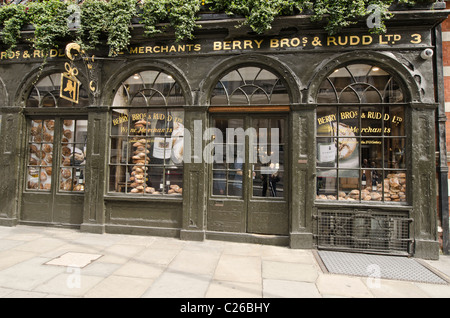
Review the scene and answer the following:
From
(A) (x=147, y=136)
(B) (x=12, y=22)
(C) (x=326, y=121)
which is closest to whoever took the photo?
(C) (x=326, y=121)

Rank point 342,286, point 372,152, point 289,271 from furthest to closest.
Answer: point 372,152 → point 289,271 → point 342,286

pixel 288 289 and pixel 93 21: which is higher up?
pixel 93 21

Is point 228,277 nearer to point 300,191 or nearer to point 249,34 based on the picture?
point 300,191

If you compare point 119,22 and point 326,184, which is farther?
point 119,22

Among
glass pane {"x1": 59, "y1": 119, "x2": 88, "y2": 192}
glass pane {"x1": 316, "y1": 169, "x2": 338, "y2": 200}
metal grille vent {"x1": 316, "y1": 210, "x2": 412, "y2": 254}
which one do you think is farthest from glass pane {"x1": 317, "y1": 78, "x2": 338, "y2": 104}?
glass pane {"x1": 59, "y1": 119, "x2": 88, "y2": 192}

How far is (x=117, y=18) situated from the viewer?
573cm

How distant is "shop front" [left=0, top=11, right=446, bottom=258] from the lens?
17.3 ft

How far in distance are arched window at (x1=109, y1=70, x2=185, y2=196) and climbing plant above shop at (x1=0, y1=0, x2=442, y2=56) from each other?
1.04 m

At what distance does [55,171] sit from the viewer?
257 inches

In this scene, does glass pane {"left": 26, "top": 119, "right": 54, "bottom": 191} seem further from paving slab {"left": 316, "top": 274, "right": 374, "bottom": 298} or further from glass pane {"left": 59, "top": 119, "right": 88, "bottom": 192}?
paving slab {"left": 316, "top": 274, "right": 374, "bottom": 298}

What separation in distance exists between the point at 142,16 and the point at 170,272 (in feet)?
17.6

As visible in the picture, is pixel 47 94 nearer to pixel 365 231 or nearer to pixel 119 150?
pixel 119 150

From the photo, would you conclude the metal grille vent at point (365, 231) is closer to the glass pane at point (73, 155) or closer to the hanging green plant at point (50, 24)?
the glass pane at point (73, 155)

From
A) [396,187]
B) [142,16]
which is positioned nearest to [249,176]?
[396,187]
